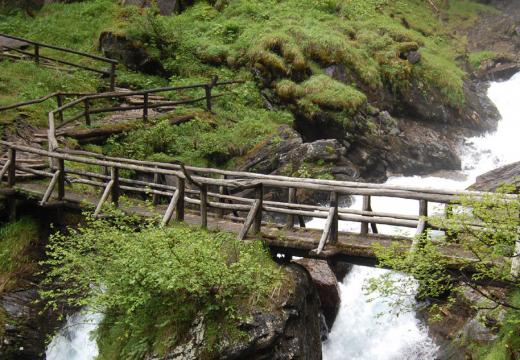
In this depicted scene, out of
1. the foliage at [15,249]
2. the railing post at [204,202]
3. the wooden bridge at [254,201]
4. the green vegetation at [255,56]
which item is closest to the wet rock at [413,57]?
the green vegetation at [255,56]

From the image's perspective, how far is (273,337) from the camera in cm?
785

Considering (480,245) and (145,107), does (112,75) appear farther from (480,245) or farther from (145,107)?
(480,245)

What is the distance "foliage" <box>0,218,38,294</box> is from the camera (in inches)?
426

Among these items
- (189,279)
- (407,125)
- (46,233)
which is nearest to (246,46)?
(407,125)

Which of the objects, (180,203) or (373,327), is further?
(373,327)

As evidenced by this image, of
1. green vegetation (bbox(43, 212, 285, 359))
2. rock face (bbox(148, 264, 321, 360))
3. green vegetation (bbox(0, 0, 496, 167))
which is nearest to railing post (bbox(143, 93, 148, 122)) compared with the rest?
green vegetation (bbox(0, 0, 496, 167))

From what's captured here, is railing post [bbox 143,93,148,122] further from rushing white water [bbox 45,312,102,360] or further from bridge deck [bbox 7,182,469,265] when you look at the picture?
rushing white water [bbox 45,312,102,360]

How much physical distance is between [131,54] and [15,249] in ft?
38.6

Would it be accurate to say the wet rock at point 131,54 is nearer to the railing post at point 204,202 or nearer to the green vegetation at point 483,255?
the railing post at point 204,202

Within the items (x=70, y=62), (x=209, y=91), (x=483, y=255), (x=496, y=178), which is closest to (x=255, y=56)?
(x=209, y=91)

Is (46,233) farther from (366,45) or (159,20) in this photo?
(366,45)

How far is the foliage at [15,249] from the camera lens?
10828 millimetres

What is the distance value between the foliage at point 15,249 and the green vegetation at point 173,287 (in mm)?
2913

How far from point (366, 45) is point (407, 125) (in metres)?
3.72
